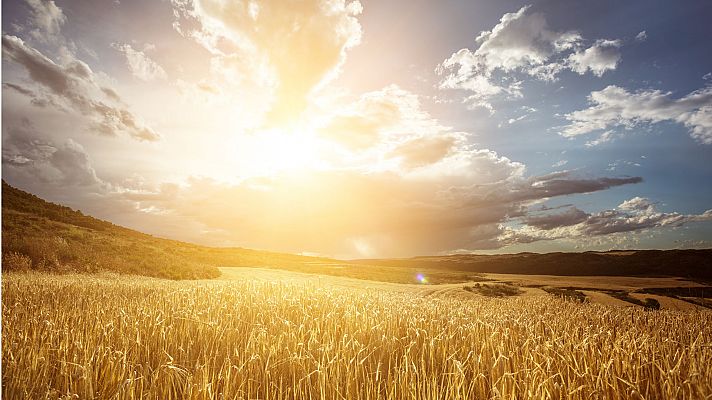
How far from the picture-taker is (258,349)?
4836 mm

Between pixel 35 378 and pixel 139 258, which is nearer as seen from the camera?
pixel 35 378

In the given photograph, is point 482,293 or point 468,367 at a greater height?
point 468,367

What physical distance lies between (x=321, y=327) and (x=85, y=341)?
11.0ft

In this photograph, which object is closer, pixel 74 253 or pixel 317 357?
pixel 317 357

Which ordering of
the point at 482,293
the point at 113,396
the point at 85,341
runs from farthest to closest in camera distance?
the point at 482,293
the point at 85,341
the point at 113,396

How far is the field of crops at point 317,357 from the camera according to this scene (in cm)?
378

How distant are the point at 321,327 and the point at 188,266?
27545 millimetres

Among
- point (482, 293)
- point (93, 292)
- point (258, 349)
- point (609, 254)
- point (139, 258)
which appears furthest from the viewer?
point (609, 254)

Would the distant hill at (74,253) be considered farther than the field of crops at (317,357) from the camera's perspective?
Yes

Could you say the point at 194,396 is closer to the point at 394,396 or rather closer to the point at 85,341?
the point at 394,396

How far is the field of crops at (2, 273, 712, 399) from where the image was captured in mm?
3783

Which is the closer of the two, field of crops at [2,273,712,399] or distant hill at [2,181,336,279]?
field of crops at [2,273,712,399]

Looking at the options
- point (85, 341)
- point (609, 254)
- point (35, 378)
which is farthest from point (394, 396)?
point (609, 254)

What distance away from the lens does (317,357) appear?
16.4 ft
